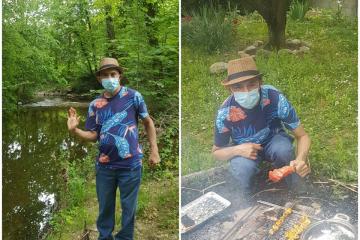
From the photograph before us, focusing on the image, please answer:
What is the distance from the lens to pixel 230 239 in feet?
10.4

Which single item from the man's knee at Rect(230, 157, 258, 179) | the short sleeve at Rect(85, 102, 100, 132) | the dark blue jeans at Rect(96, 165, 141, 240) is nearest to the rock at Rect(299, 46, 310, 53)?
the man's knee at Rect(230, 157, 258, 179)

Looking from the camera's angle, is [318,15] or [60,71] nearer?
[318,15]

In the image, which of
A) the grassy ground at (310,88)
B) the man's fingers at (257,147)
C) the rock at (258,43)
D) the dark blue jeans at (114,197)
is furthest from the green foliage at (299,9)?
the dark blue jeans at (114,197)

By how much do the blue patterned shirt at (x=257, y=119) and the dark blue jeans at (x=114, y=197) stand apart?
2.11 ft

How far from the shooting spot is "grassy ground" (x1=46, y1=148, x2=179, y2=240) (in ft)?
10.8

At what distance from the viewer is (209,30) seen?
3328 mm

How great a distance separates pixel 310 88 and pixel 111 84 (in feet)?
4.39

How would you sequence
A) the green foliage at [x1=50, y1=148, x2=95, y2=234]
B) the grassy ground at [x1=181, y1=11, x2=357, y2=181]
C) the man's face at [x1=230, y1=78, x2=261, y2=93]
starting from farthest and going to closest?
the green foliage at [x1=50, y1=148, x2=95, y2=234], the man's face at [x1=230, y1=78, x2=261, y2=93], the grassy ground at [x1=181, y1=11, x2=357, y2=181]

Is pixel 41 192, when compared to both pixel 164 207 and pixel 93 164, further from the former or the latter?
pixel 164 207

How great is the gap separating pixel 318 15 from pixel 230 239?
5.35ft

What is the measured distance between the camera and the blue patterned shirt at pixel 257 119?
3186 millimetres

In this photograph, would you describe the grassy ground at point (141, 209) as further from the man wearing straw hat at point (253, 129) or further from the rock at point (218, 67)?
the rock at point (218, 67)

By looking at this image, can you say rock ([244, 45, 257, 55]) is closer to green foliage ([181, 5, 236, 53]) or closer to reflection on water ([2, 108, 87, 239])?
green foliage ([181, 5, 236, 53])

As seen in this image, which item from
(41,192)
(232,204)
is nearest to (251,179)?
(232,204)
